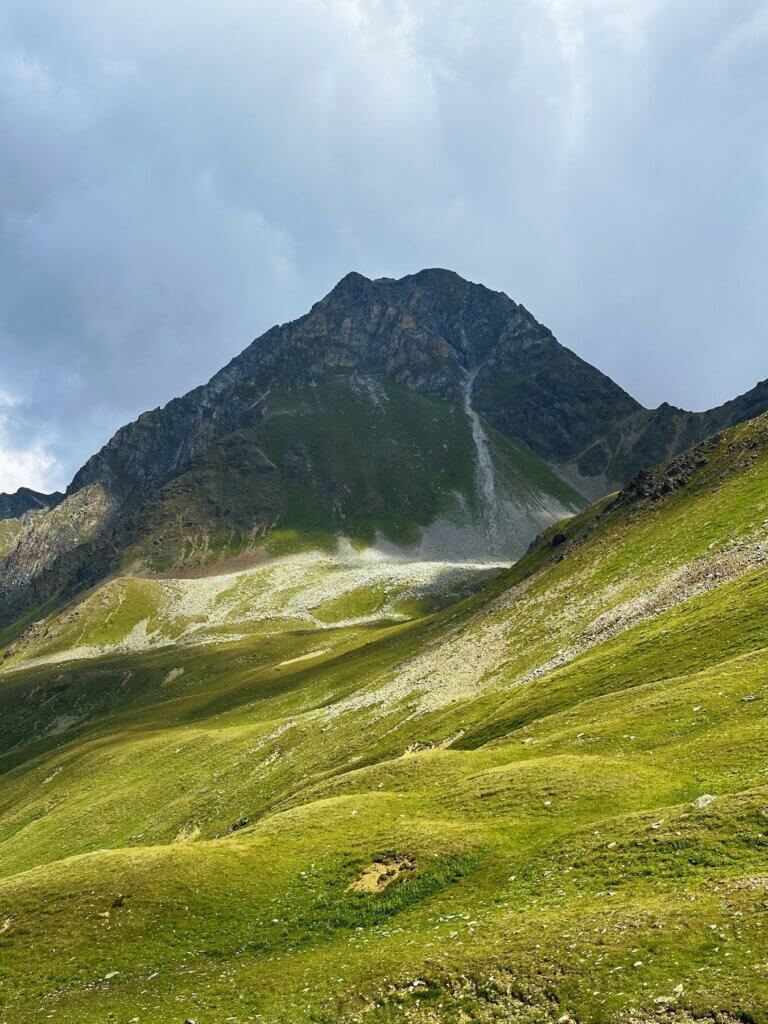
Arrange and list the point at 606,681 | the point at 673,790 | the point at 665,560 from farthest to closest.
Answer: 1. the point at 665,560
2. the point at 606,681
3. the point at 673,790

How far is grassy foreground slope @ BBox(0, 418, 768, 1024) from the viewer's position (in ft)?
52.0

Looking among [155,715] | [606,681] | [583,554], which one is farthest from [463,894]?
[155,715]

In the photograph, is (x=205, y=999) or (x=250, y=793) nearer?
(x=205, y=999)

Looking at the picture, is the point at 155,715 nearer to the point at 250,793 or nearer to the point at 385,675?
the point at 385,675

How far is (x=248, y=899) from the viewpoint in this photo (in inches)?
1034

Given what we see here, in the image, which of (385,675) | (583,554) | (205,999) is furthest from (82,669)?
(205,999)

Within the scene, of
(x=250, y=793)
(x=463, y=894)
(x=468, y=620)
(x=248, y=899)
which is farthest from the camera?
(x=468, y=620)

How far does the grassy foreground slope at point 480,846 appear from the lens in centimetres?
1584

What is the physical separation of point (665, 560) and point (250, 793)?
49.4 m

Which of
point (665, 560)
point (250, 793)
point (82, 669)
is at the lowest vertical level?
point (250, 793)

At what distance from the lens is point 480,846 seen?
2489 cm

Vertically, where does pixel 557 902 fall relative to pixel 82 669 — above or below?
below

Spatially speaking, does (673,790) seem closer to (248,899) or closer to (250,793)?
(248,899)

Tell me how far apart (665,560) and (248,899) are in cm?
5421
